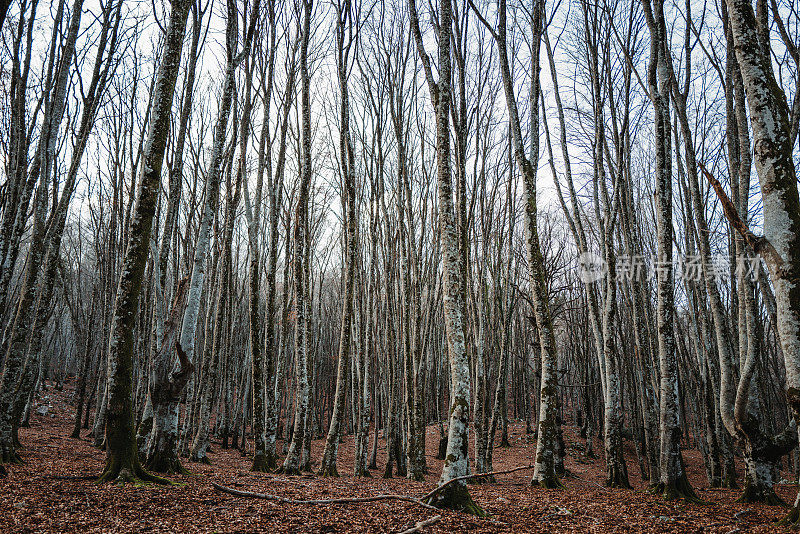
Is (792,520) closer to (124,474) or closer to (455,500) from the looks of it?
(455,500)

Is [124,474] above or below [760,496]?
above

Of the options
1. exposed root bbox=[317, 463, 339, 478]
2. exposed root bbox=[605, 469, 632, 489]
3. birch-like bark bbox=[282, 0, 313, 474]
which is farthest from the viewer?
exposed root bbox=[605, 469, 632, 489]

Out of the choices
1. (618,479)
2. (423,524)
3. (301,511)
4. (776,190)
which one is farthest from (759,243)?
(618,479)

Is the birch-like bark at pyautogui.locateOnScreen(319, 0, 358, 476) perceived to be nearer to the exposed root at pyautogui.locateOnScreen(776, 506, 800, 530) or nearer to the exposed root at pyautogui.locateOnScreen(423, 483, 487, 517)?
the exposed root at pyautogui.locateOnScreen(423, 483, 487, 517)

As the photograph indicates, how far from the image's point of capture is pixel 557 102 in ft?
29.7

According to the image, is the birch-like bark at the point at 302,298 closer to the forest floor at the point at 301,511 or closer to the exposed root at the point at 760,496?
the forest floor at the point at 301,511

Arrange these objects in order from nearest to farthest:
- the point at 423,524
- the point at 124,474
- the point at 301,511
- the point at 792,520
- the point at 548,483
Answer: the point at 423,524 → the point at 792,520 → the point at 301,511 → the point at 124,474 → the point at 548,483

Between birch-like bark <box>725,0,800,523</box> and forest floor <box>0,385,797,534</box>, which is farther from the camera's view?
birch-like bark <box>725,0,800,523</box>

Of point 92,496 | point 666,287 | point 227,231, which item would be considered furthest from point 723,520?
point 227,231

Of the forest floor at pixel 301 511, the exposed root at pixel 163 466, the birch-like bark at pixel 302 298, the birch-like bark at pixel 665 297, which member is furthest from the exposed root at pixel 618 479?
the exposed root at pixel 163 466

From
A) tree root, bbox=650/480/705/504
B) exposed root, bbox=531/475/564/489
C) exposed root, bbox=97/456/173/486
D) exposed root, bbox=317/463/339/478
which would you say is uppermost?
exposed root, bbox=97/456/173/486

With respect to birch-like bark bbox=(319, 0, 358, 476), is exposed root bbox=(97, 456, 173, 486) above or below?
below

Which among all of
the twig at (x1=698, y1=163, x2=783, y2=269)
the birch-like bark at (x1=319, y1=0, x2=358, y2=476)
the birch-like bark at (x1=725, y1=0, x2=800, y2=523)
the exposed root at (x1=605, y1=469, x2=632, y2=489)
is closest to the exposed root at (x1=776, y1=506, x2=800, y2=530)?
the birch-like bark at (x1=725, y1=0, x2=800, y2=523)

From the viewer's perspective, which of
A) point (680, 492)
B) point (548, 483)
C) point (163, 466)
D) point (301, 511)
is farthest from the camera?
point (548, 483)
